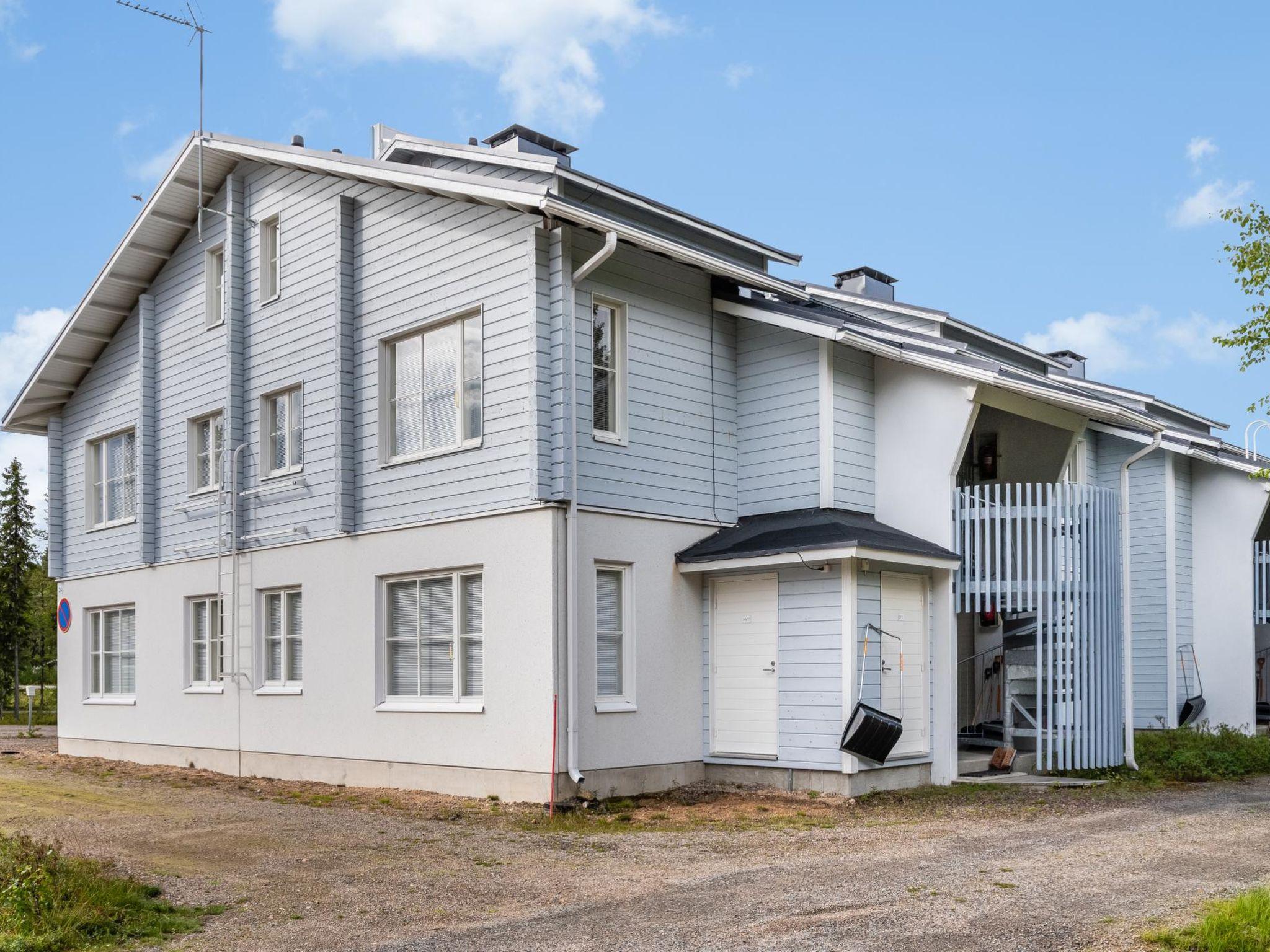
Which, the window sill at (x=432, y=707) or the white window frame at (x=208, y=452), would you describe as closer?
the window sill at (x=432, y=707)

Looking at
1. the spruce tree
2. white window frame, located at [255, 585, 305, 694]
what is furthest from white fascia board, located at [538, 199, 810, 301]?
the spruce tree

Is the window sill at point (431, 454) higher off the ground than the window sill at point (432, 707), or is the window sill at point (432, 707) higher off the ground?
the window sill at point (431, 454)

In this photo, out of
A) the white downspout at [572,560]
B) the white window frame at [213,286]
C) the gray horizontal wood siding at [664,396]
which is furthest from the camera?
the white window frame at [213,286]

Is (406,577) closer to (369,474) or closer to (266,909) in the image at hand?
(369,474)

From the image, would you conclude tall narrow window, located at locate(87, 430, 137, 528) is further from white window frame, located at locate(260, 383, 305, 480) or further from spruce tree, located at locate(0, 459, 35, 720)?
spruce tree, located at locate(0, 459, 35, 720)

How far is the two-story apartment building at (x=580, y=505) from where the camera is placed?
13.5 metres

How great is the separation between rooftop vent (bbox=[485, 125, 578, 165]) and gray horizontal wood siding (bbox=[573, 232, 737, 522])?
228 cm

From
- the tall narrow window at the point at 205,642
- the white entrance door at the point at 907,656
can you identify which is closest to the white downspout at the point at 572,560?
the white entrance door at the point at 907,656

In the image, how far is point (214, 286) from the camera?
1931 cm

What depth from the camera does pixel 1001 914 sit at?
7.43 m

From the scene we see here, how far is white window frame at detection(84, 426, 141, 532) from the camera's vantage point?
21188 mm

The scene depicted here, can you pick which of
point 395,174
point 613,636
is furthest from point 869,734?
point 395,174

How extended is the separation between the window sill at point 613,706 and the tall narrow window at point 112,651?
1036 centimetres

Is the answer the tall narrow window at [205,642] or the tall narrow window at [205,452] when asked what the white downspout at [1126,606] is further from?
the tall narrow window at [205,452]
